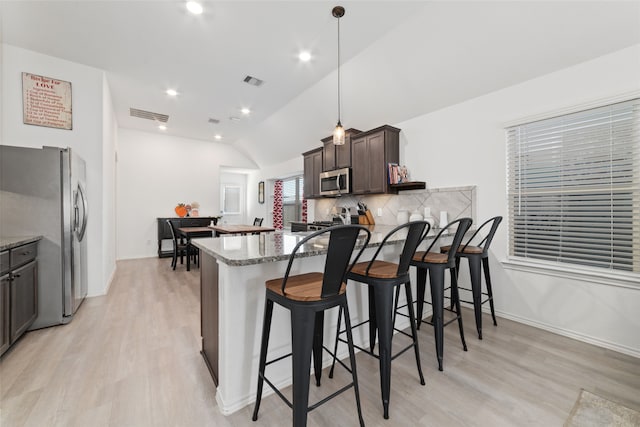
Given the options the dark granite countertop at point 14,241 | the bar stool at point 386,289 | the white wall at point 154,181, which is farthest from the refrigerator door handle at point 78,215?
the white wall at point 154,181

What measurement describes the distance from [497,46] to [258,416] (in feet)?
11.8

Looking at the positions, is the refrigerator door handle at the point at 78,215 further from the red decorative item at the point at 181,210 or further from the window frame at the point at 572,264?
the window frame at the point at 572,264

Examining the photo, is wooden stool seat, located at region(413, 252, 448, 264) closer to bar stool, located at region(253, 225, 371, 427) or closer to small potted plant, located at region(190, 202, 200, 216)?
bar stool, located at region(253, 225, 371, 427)

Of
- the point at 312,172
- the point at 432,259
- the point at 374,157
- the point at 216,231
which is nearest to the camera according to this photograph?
the point at 432,259

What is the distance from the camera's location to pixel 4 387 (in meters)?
1.70

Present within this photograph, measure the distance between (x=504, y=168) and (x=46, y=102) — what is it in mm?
5474

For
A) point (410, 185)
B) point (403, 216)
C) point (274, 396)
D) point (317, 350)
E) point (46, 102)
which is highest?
point (46, 102)

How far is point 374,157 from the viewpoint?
4.05 m

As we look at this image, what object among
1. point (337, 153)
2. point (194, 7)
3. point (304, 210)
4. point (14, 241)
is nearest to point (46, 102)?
point (14, 241)

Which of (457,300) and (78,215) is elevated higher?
(78,215)

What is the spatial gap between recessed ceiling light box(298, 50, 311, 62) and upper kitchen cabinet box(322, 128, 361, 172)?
1.47 m

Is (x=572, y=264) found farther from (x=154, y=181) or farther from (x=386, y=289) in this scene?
(x=154, y=181)

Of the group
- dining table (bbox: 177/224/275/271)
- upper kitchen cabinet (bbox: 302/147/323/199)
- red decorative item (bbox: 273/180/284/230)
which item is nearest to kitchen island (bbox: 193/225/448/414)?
dining table (bbox: 177/224/275/271)

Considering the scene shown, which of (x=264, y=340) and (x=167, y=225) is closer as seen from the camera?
(x=264, y=340)
